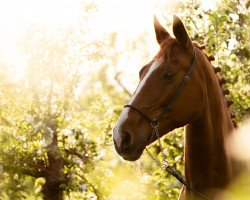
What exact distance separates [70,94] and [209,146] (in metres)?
4.22

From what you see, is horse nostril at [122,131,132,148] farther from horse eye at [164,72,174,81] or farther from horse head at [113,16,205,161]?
horse eye at [164,72,174,81]

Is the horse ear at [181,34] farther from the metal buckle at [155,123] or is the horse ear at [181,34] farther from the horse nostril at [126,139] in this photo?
the horse nostril at [126,139]

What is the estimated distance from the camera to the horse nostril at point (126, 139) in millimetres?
3533

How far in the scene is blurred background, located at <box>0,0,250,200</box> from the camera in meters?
7.26

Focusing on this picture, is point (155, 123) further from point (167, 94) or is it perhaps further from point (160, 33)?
point (160, 33)

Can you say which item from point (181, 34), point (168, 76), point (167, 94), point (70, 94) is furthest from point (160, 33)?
point (70, 94)

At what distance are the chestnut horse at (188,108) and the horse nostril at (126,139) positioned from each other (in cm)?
10

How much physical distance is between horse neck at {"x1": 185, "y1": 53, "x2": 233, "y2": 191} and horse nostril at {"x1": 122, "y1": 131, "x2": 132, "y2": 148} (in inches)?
22.9

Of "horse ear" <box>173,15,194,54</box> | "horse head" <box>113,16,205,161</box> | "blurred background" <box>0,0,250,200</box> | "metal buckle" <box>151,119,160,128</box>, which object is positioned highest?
"horse ear" <box>173,15,194,54</box>

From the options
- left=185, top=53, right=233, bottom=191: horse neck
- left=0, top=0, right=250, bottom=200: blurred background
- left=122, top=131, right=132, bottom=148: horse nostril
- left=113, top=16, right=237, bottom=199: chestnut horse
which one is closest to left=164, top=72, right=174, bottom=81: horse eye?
left=113, top=16, right=237, bottom=199: chestnut horse

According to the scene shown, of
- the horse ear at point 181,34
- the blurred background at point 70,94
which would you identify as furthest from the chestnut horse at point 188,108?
the blurred background at point 70,94

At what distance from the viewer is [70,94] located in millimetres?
7801

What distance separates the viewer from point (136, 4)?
8625 millimetres

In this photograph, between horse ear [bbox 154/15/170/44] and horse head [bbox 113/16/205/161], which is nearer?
horse head [bbox 113/16/205/161]
